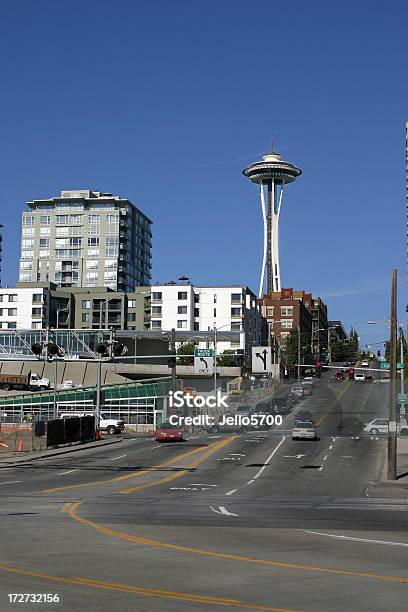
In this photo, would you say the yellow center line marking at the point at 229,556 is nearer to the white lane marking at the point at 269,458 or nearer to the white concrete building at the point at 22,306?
the white lane marking at the point at 269,458

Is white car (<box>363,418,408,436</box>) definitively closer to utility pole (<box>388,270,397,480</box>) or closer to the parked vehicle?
utility pole (<box>388,270,397,480</box>)

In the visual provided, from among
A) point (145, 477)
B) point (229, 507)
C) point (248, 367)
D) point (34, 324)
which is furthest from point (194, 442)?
point (34, 324)

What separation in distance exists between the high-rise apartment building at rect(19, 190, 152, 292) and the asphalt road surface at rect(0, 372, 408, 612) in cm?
14247

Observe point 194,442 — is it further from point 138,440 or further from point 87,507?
point 87,507

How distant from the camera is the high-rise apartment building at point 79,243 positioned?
188 meters

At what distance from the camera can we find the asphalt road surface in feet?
39.7

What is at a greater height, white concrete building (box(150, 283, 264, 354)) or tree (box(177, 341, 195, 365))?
white concrete building (box(150, 283, 264, 354))

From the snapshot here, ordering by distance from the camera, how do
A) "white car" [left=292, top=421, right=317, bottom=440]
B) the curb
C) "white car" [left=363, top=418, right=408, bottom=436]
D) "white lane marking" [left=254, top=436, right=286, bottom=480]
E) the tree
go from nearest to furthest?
1. "white lane marking" [left=254, top=436, right=286, bottom=480]
2. the curb
3. "white car" [left=292, top=421, right=317, bottom=440]
4. "white car" [left=363, top=418, right=408, bottom=436]
5. the tree

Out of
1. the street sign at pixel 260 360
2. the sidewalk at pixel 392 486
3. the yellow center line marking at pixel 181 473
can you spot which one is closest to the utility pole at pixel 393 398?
the sidewalk at pixel 392 486

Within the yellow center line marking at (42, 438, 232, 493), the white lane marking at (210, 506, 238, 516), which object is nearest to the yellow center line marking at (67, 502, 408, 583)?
the white lane marking at (210, 506, 238, 516)

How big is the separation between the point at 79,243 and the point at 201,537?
572ft

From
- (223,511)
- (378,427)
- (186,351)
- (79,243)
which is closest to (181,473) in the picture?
(223,511)

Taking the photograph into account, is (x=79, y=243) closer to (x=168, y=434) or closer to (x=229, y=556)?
(x=168, y=434)

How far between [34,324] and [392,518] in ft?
451
